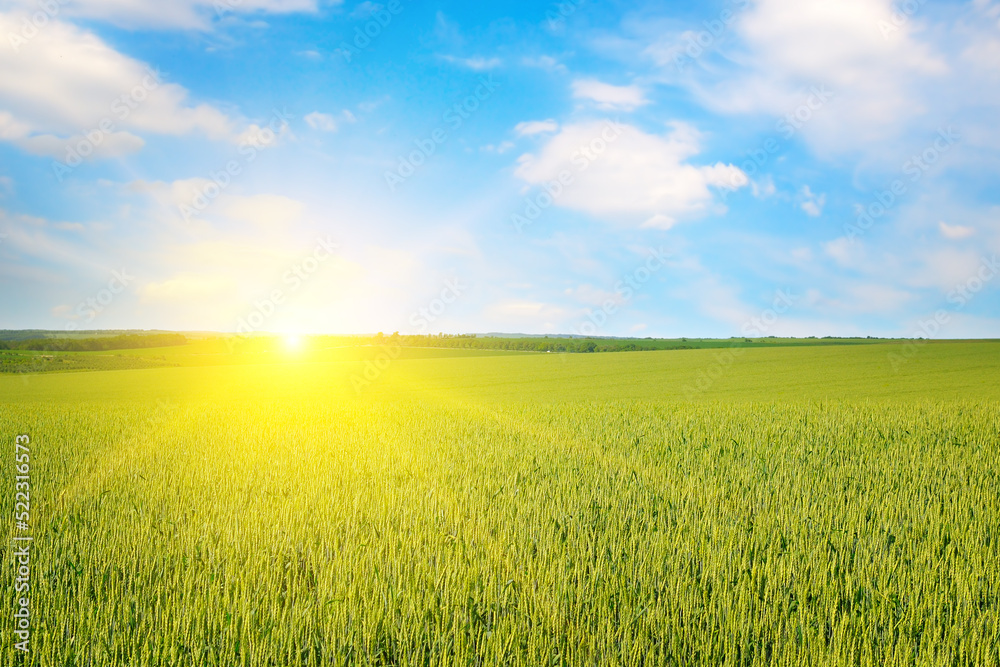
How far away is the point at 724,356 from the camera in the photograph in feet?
168

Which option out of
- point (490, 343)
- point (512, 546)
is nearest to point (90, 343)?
point (490, 343)

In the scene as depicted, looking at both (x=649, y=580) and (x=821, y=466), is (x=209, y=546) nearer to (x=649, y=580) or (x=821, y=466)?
(x=649, y=580)

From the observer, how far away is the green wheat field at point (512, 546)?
3.90m

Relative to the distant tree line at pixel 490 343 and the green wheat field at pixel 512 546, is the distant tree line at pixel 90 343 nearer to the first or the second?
the distant tree line at pixel 490 343

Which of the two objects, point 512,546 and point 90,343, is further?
point 90,343

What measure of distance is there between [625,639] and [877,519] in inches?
190

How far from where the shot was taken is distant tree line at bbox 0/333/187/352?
2555 inches

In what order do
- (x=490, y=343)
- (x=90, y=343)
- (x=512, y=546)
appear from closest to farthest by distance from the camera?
(x=512, y=546), (x=90, y=343), (x=490, y=343)

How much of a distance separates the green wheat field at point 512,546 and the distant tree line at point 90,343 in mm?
66509

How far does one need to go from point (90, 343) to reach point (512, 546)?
269ft

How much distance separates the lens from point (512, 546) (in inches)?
211

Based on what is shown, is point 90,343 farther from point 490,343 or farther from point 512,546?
point 512,546

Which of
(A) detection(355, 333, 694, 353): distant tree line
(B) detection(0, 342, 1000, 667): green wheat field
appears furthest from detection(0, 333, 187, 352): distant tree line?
(B) detection(0, 342, 1000, 667): green wheat field

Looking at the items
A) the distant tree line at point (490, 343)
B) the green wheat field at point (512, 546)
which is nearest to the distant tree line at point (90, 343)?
the distant tree line at point (490, 343)
